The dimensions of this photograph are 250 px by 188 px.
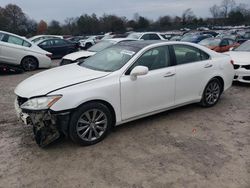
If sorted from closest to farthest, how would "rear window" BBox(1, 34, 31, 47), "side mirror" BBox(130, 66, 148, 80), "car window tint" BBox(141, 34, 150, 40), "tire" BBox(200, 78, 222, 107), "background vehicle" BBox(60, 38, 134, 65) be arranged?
"side mirror" BBox(130, 66, 148, 80) → "tire" BBox(200, 78, 222, 107) → "background vehicle" BBox(60, 38, 134, 65) → "rear window" BBox(1, 34, 31, 47) → "car window tint" BBox(141, 34, 150, 40)

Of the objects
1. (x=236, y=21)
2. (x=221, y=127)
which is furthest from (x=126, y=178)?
(x=236, y=21)

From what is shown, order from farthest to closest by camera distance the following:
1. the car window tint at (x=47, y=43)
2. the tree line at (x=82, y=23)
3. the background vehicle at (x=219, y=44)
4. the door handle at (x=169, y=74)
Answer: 1. the tree line at (x=82, y=23)
2. the car window tint at (x=47, y=43)
3. the background vehicle at (x=219, y=44)
4. the door handle at (x=169, y=74)

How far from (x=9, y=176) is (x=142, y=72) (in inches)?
94.0

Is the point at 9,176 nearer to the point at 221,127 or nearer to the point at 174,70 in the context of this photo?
the point at 174,70

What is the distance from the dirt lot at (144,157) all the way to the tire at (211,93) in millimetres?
558

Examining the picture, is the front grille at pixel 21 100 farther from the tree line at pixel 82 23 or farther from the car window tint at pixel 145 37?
the tree line at pixel 82 23

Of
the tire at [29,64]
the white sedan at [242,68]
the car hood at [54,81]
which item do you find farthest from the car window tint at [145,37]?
the car hood at [54,81]

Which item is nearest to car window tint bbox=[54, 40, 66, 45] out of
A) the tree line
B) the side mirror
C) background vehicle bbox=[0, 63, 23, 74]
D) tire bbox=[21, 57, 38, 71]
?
tire bbox=[21, 57, 38, 71]

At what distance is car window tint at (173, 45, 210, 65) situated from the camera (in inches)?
201

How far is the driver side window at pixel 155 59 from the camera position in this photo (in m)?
4.62

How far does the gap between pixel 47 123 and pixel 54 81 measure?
718 mm

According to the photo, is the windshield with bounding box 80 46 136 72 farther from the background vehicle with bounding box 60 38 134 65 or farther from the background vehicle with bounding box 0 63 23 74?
the background vehicle with bounding box 0 63 23 74

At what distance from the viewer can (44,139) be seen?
3.88 m

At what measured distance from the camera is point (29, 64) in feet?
37.3
